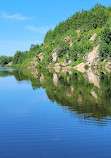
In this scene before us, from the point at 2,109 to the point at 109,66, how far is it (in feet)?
327

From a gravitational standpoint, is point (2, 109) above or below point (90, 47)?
below

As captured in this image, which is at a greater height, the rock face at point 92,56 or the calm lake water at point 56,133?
the rock face at point 92,56

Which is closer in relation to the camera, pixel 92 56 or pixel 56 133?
pixel 56 133

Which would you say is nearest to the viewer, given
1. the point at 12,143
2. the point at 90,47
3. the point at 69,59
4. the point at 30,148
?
the point at 30,148

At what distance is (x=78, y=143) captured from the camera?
13.1 metres

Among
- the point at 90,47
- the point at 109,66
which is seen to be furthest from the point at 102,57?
the point at 90,47

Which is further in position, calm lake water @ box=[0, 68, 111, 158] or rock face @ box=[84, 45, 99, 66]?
rock face @ box=[84, 45, 99, 66]

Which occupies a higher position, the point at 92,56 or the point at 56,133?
the point at 92,56

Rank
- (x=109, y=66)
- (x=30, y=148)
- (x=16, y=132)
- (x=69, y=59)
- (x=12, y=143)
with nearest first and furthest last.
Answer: (x=30, y=148)
(x=12, y=143)
(x=16, y=132)
(x=109, y=66)
(x=69, y=59)

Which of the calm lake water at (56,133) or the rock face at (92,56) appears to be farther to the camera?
the rock face at (92,56)

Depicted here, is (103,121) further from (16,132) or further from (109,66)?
(109,66)

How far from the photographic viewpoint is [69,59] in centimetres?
17200

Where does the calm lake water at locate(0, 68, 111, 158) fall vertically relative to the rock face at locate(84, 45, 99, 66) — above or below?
below

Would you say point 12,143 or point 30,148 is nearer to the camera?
point 30,148
